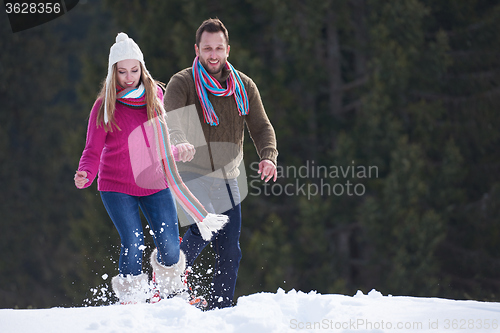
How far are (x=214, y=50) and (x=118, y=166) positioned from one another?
0.88 metres

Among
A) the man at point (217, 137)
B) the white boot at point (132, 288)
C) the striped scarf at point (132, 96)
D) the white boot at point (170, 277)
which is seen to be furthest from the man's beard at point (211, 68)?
the white boot at point (132, 288)

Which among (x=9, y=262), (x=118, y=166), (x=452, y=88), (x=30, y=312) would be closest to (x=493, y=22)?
(x=452, y=88)

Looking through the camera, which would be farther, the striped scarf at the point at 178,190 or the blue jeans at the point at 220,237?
the blue jeans at the point at 220,237

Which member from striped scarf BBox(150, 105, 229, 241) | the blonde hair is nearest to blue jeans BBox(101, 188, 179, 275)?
striped scarf BBox(150, 105, 229, 241)

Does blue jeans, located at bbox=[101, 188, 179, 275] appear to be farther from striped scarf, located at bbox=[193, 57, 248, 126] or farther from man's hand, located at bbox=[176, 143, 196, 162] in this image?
striped scarf, located at bbox=[193, 57, 248, 126]

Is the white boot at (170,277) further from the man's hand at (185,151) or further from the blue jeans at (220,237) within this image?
the man's hand at (185,151)

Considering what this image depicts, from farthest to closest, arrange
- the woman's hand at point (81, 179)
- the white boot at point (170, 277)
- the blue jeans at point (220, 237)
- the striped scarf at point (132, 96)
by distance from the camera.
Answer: the blue jeans at point (220, 237), the white boot at point (170, 277), the striped scarf at point (132, 96), the woman's hand at point (81, 179)

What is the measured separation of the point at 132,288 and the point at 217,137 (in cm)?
99

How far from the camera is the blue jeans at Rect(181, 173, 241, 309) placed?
12.2 feet

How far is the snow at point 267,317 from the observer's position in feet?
9.71

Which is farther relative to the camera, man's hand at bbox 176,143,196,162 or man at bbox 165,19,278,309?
man at bbox 165,19,278,309

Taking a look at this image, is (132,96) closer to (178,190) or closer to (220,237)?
(178,190)

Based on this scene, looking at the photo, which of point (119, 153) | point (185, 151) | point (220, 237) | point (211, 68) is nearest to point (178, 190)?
point (185, 151)

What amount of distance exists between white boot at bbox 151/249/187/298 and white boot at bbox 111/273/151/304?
0.35 feet
